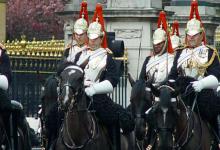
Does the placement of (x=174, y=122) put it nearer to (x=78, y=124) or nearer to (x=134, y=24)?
(x=78, y=124)

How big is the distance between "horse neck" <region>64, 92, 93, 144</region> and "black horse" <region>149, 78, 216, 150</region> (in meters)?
0.96

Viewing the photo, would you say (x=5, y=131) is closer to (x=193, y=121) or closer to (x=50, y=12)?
(x=193, y=121)

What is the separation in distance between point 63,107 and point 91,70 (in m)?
2.09

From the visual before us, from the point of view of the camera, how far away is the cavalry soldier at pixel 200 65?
2188cm

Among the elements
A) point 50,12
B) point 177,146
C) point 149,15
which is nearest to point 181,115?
point 177,146

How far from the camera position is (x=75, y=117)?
64.1ft

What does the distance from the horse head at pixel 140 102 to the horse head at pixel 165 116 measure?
2297 mm

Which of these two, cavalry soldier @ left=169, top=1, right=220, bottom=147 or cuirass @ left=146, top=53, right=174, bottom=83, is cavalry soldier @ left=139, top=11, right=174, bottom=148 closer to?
cuirass @ left=146, top=53, right=174, bottom=83

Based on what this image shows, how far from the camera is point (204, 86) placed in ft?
70.3

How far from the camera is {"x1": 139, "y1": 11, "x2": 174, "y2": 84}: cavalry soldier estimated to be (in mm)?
21844

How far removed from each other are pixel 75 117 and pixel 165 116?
1.29m

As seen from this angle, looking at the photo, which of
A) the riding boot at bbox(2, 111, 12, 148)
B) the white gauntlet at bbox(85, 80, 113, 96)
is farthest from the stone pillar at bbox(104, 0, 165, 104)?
the white gauntlet at bbox(85, 80, 113, 96)

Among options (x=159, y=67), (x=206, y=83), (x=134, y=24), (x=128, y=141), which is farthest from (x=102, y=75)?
(x=134, y=24)

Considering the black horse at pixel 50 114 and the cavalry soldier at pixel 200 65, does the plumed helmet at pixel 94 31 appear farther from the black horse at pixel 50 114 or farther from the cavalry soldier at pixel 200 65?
the cavalry soldier at pixel 200 65
